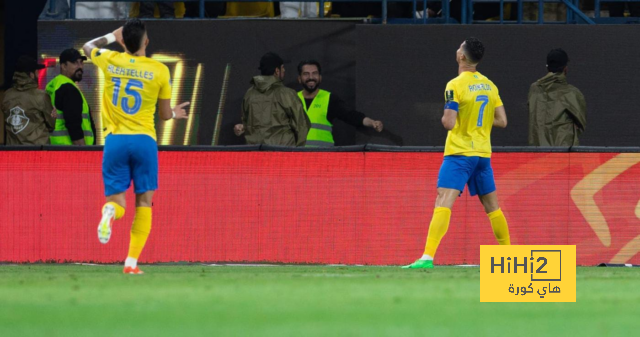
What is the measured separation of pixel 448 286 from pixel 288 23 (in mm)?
8924

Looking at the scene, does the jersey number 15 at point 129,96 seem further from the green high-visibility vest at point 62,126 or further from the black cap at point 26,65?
the black cap at point 26,65

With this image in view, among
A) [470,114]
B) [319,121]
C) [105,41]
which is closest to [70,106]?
[319,121]

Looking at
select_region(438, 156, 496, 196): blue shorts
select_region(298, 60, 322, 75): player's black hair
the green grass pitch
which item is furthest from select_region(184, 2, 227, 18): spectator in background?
the green grass pitch

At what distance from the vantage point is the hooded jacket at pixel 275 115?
14477mm

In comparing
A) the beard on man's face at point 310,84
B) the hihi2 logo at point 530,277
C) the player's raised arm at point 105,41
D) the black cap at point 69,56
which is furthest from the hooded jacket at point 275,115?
the hihi2 logo at point 530,277

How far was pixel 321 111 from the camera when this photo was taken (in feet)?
50.2

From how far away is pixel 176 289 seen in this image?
317 inches

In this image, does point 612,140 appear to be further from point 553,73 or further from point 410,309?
point 410,309

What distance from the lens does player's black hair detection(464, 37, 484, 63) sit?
35.3 feet

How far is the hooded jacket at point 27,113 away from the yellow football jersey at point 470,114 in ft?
18.7

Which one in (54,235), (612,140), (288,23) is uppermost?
(288,23)

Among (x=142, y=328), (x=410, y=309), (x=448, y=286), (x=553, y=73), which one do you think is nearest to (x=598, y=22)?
(x=553, y=73)

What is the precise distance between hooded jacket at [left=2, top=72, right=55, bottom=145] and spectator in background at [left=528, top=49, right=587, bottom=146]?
570 centimetres

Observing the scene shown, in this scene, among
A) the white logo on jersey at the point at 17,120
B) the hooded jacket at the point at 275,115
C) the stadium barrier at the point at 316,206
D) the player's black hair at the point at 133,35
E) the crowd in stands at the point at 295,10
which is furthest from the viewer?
the crowd in stands at the point at 295,10
